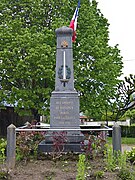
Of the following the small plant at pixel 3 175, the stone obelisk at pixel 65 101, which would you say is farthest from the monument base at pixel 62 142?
the small plant at pixel 3 175

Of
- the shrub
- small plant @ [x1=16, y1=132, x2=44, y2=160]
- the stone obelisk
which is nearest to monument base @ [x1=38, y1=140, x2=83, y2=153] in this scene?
the stone obelisk

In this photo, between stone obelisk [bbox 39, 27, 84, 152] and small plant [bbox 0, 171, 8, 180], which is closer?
small plant [bbox 0, 171, 8, 180]

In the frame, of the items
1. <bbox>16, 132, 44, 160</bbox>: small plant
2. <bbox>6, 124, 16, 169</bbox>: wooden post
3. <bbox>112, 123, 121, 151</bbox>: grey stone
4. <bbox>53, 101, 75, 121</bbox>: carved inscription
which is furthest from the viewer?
<bbox>53, 101, 75, 121</bbox>: carved inscription

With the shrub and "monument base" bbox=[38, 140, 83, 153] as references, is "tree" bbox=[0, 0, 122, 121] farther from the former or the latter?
the shrub

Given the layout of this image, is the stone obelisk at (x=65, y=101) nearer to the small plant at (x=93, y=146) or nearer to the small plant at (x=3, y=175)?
the small plant at (x=93, y=146)

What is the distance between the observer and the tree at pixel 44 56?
15.2 m

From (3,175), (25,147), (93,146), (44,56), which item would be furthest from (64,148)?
(44,56)

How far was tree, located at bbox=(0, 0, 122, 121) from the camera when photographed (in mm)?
15172

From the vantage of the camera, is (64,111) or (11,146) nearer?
(11,146)

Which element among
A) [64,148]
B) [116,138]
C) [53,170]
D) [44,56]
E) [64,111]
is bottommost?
[53,170]

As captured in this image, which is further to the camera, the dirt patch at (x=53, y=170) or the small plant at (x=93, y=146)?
the small plant at (x=93, y=146)

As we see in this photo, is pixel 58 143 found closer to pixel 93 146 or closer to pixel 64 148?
pixel 64 148

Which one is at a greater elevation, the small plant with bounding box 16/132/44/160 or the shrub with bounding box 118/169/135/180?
the small plant with bounding box 16/132/44/160

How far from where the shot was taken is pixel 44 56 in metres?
14.8
